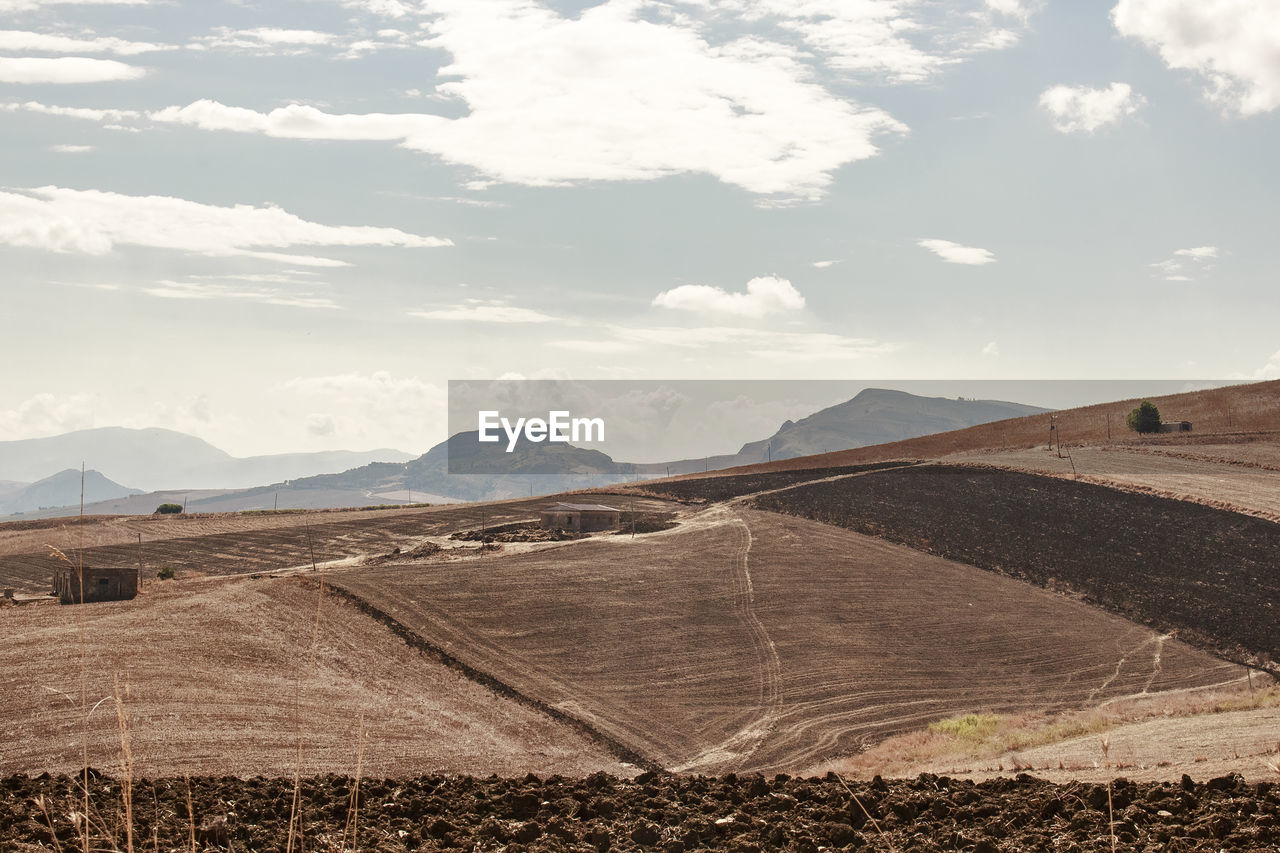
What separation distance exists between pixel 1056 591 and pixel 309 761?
40.6 meters

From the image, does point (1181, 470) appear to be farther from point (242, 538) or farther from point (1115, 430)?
point (242, 538)

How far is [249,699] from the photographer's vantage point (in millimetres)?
30672

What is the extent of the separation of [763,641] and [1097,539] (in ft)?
88.6

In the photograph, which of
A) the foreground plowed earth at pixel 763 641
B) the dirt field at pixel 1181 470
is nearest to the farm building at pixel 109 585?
the foreground plowed earth at pixel 763 641

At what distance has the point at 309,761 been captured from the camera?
81.9ft

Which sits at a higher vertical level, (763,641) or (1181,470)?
(1181,470)

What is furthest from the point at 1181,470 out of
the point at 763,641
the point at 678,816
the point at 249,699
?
the point at 678,816

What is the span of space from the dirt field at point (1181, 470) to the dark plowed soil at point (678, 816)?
56641 millimetres

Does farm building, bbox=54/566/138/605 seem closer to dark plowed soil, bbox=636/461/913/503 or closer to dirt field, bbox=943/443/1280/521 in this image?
dark plowed soil, bbox=636/461/913/503

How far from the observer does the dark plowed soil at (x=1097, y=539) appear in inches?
1908

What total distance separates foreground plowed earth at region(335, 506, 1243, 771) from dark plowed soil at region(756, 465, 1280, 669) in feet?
8.34

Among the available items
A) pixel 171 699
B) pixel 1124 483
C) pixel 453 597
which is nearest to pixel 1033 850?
pixel 171 699

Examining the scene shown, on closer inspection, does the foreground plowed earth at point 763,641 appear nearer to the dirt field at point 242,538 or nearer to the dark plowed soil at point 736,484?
the dirt field at point 242,538

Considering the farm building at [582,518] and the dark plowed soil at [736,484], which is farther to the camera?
the dark plowed soil at [736,484]
